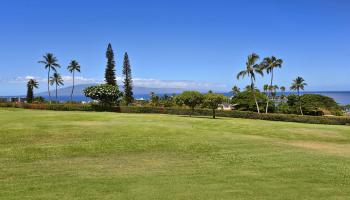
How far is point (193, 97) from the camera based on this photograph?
202 feet

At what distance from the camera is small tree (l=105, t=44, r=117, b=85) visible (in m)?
104

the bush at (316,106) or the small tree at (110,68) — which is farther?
the bush at (316,106)

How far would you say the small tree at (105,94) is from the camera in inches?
3196

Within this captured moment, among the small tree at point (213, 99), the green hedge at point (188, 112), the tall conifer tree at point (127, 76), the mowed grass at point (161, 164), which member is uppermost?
the tall conifer tree at point (127, 76)

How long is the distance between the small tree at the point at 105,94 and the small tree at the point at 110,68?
67.5 feet

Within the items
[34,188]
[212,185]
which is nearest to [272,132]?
[212,185]

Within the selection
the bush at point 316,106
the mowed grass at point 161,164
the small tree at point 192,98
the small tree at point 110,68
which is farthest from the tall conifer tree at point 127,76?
the mowed grass at point 161,164

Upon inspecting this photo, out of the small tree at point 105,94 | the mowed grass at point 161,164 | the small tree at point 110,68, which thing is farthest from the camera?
the small tree at point 110,68

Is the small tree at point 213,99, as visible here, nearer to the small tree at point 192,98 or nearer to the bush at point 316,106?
the small tree at point 192,98

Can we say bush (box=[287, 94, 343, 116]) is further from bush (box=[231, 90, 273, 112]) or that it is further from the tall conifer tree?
the tall conifer tree

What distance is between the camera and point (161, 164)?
820 inches

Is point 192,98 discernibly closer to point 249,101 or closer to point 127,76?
point 249,101

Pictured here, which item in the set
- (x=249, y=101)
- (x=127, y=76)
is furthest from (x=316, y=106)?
(x=127, y=76)

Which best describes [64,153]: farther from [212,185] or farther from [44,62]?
[44,62]
